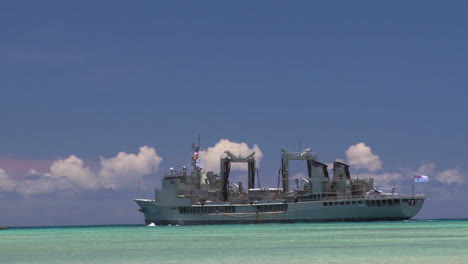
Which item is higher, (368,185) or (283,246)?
(368,185)

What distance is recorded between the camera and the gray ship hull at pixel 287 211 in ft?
396

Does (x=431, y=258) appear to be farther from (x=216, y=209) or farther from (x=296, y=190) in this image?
(x=216, y=209)

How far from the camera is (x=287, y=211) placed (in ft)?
425

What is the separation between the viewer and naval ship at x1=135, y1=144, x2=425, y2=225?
122 m

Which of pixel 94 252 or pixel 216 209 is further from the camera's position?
pixel 216 209

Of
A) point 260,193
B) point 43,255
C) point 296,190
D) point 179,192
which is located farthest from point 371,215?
point 43,255

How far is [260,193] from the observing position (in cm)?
13625

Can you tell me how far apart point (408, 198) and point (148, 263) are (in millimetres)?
83855

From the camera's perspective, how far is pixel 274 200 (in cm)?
13362

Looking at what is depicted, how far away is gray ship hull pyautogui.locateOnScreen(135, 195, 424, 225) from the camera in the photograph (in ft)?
396

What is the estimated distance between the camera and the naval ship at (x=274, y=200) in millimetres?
121750

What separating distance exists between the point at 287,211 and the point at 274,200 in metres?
4.77

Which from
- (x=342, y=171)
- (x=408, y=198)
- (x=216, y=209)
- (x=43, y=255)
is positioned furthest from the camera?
(x=216, y=209)

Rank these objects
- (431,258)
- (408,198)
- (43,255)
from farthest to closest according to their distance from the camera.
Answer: (408,198)
(43,255)
(431,258)
